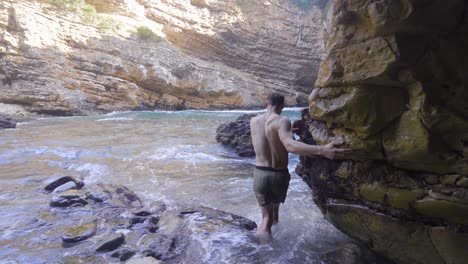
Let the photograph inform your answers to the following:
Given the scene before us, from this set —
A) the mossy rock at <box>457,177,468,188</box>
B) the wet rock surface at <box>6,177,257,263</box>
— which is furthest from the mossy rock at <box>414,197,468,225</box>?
the wet rock surface at <box>6,177,257,263</box>

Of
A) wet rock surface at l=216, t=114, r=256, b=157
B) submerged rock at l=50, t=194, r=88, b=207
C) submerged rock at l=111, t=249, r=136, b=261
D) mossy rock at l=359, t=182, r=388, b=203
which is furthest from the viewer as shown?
wet rock surface at l=216, t=114, r=256, b=157

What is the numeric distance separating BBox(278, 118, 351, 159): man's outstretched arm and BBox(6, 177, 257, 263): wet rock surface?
1034 mm

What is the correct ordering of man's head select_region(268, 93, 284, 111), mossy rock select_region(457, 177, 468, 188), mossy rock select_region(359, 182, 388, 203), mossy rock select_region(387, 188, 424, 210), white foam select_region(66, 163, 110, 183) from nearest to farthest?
1. mossy rock select_region(457, 177, 468, 188)
2. mossy rock select_region(387, 188, 424, 210)
3. mossy rock select_region(359, 182, 388, 203)
4. man's head select_region(268, 93, 284, 111)
5. white foam select_region(66, 163, 110, 183)

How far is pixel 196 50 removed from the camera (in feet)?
90.7

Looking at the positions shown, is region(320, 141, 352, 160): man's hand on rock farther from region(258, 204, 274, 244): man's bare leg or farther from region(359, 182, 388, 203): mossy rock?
region(258, 204, 274, 244): man's bare leg

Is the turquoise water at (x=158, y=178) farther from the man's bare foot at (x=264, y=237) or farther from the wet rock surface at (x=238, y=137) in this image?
the wet rock surface at (x=238, y=137)

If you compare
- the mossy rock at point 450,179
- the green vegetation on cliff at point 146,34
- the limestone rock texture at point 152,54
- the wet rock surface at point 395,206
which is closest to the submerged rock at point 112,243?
the wet rock surface at point 395,206

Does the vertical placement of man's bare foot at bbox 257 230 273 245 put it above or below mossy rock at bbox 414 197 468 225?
below

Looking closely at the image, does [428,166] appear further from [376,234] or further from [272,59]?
[272,59]

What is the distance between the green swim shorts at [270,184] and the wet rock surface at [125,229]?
0.41m

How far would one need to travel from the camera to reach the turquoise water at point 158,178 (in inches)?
129

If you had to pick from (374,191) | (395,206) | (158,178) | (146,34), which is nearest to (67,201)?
(158,178)

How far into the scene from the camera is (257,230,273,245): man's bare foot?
3316 millimetres

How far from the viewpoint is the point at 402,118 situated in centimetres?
240
